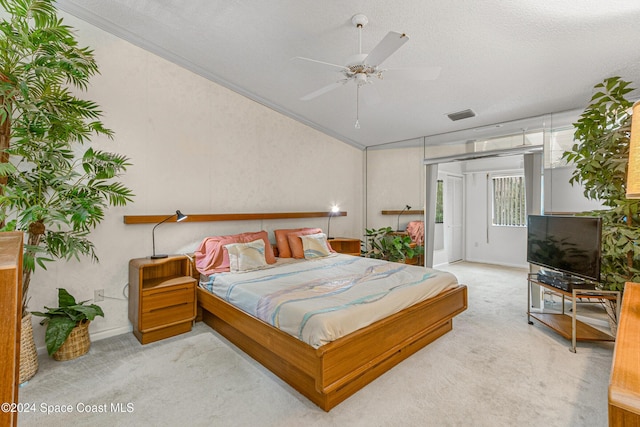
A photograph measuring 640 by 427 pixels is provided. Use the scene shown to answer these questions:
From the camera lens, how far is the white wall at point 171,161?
10.1 ft

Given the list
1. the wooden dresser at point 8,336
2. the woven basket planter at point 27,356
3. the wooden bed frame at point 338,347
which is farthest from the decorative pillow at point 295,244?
the wooden dresser at point 8,336

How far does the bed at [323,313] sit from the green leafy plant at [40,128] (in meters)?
1.33

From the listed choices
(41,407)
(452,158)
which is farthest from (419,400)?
(452,158)

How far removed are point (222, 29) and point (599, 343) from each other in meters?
4.86

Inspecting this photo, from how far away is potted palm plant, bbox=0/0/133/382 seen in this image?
205cm

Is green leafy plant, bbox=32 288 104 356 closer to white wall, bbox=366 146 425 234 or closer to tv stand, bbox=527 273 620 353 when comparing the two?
tv stand, bbox=527 273 620 353

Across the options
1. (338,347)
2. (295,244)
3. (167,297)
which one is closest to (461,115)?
(295,244)

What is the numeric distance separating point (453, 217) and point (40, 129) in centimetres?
706

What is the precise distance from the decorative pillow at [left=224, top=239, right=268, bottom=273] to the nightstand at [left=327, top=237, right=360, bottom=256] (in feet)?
5.56

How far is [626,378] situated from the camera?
711 mm

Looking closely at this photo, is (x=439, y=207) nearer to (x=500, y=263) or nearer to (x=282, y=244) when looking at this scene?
(x=500, y=263)

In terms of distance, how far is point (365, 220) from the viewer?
6.28m

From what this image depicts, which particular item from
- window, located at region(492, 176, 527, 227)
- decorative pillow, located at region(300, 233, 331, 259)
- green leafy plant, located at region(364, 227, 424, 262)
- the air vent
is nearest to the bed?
decorative pillow, located at region(300, 233, 331, 259)

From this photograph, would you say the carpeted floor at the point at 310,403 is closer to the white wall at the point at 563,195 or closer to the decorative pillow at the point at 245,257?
the decorative pillow at the point at 245,257
